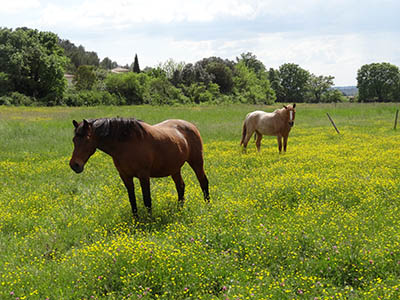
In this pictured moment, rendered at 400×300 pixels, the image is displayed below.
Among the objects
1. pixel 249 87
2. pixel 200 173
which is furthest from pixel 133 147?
pixel 249 87

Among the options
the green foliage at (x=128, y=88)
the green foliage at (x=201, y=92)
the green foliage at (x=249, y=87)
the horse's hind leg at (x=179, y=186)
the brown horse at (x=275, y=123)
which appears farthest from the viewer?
the green foliage at (x=249, y=87)

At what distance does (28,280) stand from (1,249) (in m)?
1.42

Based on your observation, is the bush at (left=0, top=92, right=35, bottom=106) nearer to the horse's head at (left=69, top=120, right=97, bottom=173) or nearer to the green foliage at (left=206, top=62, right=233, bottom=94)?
the green foliage at (left=206, top=62, right=233, bottom=94)

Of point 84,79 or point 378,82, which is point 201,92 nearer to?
point 84,79

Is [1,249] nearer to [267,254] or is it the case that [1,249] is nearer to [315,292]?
[267,254]

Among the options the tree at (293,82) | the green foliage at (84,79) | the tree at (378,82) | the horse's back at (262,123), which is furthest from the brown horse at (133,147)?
the tree at (293,82)

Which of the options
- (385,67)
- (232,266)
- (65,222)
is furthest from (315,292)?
(385,67)

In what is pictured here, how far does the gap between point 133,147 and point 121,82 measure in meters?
56.4

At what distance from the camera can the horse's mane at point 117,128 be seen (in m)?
5.70

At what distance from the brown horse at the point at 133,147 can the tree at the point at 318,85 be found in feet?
376

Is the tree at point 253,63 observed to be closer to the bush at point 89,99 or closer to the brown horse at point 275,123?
the bush at point 89,99

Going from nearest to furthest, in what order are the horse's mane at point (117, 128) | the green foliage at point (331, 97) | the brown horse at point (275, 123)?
1. the horse's mane at point (117, 128)
2. the brown horse at point (275, 123)
3. the green foliage at point (331, 97)

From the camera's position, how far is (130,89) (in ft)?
195

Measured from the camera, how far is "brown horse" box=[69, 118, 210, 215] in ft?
18.3
